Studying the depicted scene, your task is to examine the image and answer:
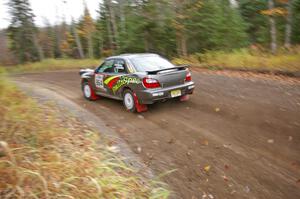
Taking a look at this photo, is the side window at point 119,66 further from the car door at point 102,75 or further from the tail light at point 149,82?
the tail light at point 149,82

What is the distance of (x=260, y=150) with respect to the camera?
5422 mm

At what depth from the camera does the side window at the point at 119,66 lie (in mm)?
8742

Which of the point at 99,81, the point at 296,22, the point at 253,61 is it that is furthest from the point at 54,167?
the point at 296,22

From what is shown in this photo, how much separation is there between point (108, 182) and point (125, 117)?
14.5 feet

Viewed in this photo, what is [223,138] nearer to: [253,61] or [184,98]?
[184,98]

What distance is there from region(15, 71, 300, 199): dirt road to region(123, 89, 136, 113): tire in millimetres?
220

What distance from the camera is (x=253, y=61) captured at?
519 inches

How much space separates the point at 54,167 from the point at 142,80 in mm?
4460

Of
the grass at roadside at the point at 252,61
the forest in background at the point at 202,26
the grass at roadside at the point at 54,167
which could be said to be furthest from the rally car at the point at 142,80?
A: the forest in background at the point at 202,26

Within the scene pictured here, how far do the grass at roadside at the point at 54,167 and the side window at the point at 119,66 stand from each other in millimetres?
3220

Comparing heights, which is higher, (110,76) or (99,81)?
(110,76)

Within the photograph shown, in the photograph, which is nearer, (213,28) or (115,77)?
(115,77)

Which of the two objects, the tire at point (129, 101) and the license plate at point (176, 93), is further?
the tire at point (129, 101)

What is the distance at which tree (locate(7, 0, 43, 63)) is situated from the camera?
3545 centimetres
